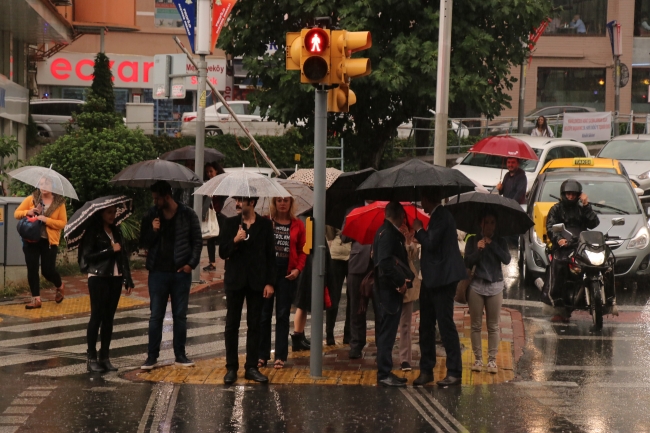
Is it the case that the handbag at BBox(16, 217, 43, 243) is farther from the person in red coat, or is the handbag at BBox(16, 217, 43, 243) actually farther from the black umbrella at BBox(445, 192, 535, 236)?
the black umbrella at BBox(445, 192, 535, 236)

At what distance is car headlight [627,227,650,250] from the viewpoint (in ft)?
53.1

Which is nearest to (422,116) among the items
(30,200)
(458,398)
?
(30,200)

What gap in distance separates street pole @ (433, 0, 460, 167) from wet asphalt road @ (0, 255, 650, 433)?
3.69m

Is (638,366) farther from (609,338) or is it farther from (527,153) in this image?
(527,153)

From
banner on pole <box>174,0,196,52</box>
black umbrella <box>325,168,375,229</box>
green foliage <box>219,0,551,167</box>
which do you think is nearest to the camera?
black umbrella <box>325,168,375,229</box>

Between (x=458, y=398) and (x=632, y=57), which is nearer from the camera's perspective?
(x=458, y=398)

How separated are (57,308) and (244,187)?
216 inches

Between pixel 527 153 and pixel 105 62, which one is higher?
pixel 105 62

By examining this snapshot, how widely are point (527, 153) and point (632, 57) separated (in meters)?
33.8

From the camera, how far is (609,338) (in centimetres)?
A: 1278

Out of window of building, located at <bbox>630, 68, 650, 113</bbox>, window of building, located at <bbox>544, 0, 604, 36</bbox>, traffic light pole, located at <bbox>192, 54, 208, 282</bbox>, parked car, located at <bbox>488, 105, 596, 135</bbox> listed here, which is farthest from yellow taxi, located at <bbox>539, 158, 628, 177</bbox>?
window of building, located at <bbox>630, 68, 650, 113</bbox>

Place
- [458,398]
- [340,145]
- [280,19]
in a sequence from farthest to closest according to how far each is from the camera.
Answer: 1. [340,145]
2. [280,19]
3. [458,398]

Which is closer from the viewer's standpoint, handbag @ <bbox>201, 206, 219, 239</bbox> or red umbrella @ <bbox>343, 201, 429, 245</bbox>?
red umbrella @ <bbox>343, 201, 429, 245</bbox>

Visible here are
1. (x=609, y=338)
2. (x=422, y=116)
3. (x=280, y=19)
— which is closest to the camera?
(x=609, y=338)
